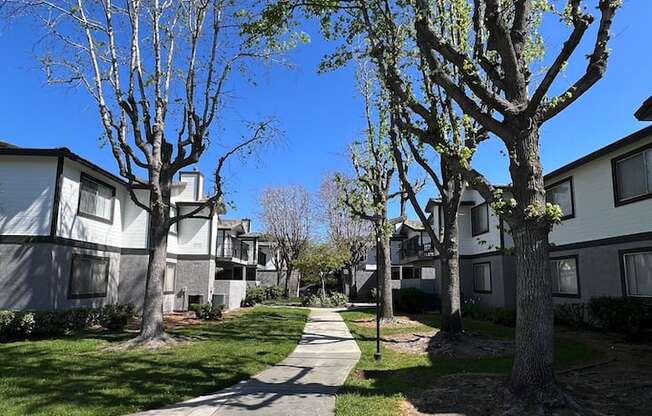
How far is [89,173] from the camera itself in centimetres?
1767

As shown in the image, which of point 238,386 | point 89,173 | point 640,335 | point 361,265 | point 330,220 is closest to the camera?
point 238,386

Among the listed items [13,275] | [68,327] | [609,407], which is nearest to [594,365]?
[609,407]

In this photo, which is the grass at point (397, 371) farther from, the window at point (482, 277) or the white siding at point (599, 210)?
the window at point (482, 277)

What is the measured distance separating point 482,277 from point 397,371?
52.8 feet

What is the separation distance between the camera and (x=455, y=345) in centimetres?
1237

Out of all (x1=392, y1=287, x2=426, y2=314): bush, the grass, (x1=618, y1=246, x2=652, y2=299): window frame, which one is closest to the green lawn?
the grass

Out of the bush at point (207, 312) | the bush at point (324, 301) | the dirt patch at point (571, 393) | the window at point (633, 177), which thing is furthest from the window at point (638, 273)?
the bush at point (324, 301)

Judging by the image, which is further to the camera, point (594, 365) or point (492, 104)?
point (594, 365)

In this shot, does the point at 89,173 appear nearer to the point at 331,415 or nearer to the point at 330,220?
the point at 331,415

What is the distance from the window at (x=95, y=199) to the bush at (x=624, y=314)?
17.0 m

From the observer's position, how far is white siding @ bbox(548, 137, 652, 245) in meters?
13.9

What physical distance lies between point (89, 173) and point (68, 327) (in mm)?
5693

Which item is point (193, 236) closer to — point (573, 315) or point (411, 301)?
point (411, 301)

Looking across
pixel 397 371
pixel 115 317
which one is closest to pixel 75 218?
pixel 115 317
